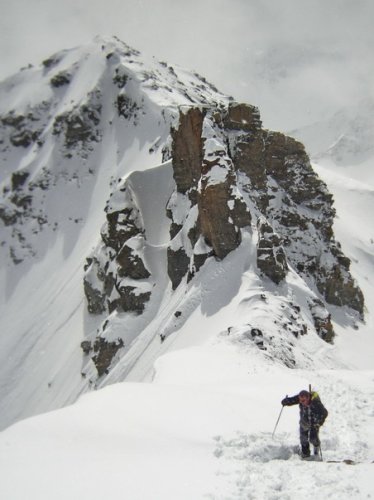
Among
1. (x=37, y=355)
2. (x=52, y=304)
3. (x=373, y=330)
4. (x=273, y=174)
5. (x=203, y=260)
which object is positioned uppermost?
(x=273, y=174)

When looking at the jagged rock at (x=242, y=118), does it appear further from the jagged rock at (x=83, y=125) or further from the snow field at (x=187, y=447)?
the jagged rock at (x=83, y=125)

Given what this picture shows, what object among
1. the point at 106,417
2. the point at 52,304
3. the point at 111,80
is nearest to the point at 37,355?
the point at 52,304

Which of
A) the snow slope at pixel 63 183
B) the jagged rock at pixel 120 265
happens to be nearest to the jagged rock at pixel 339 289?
the jagged rock at pixel 120 265

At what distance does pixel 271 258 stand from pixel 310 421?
79.7 feet

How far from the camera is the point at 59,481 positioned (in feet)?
24.1

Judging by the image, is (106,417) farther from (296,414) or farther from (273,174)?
(273,174)

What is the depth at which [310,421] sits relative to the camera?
949 centimetres

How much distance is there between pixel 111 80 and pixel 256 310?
271 feet

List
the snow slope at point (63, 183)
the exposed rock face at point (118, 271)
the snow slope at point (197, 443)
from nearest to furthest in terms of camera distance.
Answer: the snow slope at point (197, 443) → the exposed rock face at point (118, 271) → the snow slope at point (63, 183)

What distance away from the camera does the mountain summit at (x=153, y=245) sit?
3381 centimetres

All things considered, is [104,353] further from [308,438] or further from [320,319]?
[308,438]

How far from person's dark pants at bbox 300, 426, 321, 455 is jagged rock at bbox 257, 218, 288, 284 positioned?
24.1 m

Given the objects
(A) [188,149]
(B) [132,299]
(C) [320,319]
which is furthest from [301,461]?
(A) [188,149]

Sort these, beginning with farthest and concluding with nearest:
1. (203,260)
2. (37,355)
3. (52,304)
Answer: (52,304) < (37,355) < (203,260)
